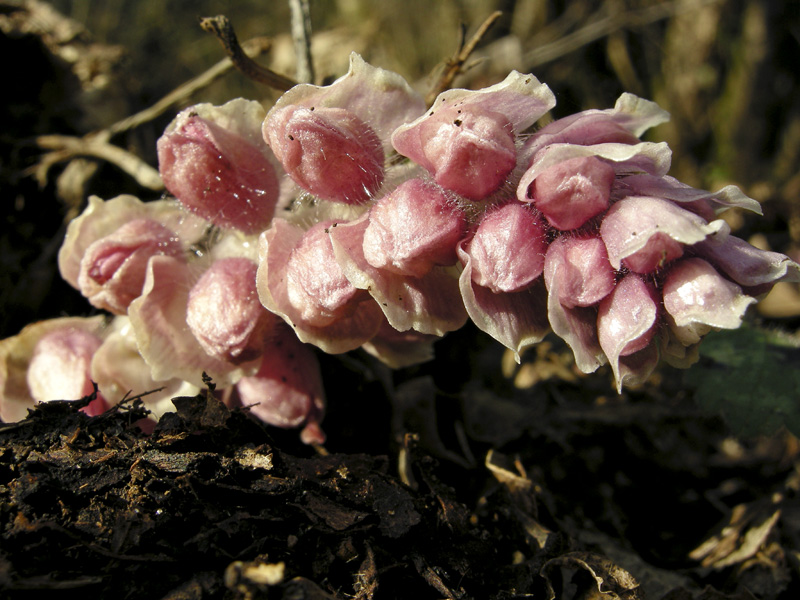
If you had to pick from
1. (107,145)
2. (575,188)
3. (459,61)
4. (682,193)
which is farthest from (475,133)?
(107,145)

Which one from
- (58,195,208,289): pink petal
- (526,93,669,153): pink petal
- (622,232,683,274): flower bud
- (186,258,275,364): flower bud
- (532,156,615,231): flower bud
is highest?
(526,93,669,153): pink petal

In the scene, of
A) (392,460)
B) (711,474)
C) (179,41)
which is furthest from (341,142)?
(179,41)

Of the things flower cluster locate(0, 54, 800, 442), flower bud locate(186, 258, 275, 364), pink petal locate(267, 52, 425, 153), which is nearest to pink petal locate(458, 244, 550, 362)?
flower cluster locate(0, 54, 800, 442)

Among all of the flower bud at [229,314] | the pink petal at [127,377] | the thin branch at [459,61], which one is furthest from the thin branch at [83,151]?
the thin branch at [459,61]

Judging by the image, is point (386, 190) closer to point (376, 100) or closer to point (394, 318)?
point (376, 100)

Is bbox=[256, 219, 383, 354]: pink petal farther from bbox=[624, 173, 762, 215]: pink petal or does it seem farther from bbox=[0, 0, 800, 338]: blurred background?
bbox=[0, 0, 800, 338]: blurred background
